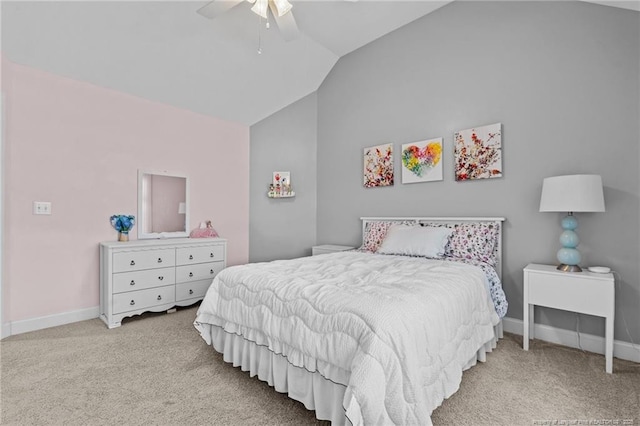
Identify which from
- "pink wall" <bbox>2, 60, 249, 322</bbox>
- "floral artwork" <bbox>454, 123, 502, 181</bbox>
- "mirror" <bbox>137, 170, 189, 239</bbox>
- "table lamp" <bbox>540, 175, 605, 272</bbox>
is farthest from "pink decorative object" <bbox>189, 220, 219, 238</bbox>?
"table lamp" <bbox>540, 175, 605, 272</bbox>

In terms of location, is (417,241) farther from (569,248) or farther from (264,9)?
(264,9)

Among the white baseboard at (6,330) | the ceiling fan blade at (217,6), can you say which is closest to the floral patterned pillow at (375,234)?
the ceiling fan blade at (217,6)

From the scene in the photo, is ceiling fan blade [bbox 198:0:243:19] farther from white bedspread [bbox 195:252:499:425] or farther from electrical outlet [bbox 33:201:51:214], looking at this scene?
electrical outlet [bbox 33:201:51:214]

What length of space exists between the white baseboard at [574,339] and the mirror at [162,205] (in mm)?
3690

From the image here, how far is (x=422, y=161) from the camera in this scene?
3371 mm

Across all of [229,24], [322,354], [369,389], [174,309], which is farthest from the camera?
[174,309]

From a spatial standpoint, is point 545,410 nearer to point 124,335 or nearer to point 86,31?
point 124,335

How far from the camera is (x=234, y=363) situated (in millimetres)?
1997

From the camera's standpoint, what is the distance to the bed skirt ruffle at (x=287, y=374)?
1.39m

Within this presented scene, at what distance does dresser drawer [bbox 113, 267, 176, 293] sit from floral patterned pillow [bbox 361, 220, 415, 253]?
2.18 m

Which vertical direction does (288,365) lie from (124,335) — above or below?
above

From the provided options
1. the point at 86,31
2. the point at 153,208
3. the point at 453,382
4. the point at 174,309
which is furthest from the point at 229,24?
Answer: the point at 453,382

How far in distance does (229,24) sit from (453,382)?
3570mm

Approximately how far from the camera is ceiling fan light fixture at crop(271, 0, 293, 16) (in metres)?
2.32
